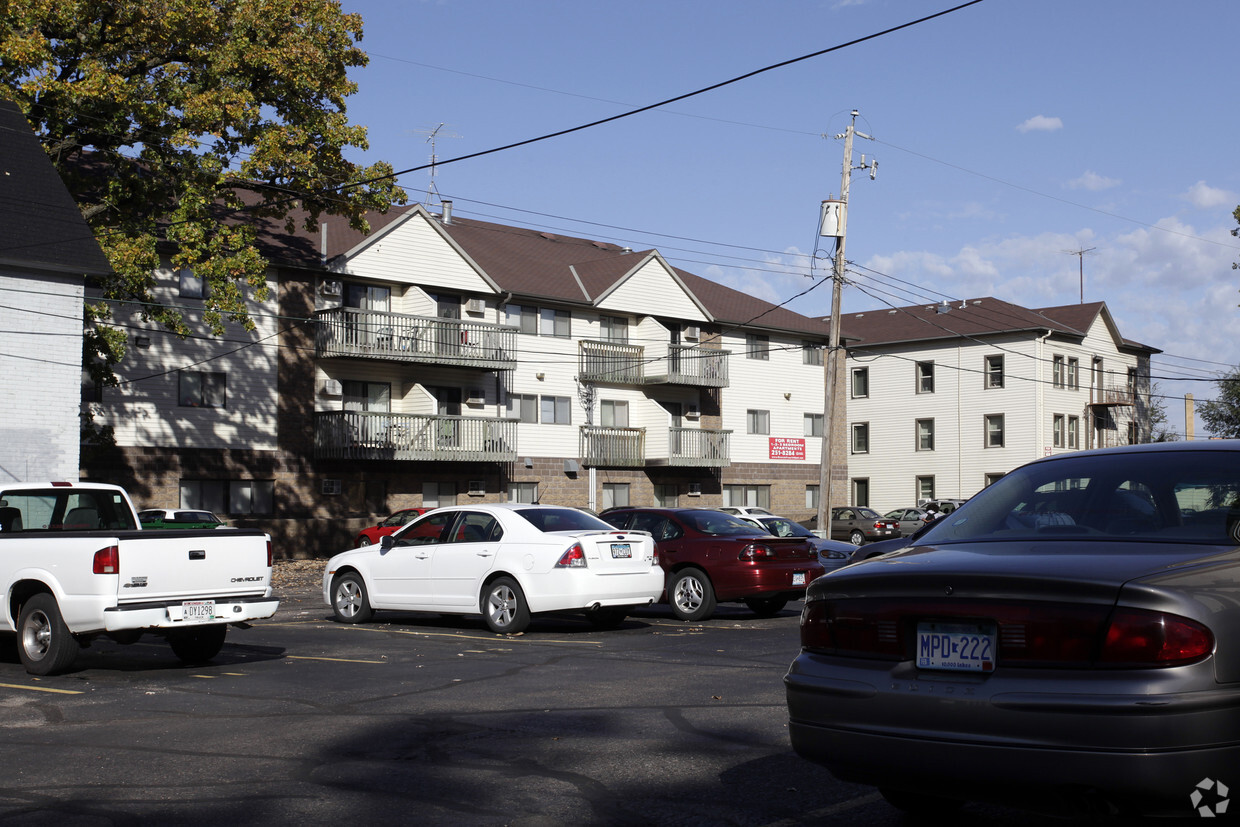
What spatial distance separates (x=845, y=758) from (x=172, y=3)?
86.1ft

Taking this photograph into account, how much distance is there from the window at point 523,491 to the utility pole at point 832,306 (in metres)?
12.3

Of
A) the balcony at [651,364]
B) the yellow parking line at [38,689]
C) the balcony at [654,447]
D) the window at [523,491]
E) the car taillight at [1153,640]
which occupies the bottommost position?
the yellow parking line at [38,689]

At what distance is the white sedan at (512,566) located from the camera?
14.4 m

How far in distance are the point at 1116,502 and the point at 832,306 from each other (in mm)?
26694

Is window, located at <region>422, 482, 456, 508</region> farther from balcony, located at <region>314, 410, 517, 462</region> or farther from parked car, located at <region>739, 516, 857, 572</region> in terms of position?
parked car, located at <region>739, 516, 857, 572</region>

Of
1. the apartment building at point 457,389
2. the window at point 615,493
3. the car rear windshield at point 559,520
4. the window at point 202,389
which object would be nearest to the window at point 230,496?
the apartment building at point 457,389

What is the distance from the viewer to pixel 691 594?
16672mm

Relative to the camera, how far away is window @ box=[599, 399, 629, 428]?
4447 centimetres

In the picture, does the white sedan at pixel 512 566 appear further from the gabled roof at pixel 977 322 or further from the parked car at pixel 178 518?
the gabled roof at pixel 977 322

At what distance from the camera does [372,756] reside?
7.26 metres

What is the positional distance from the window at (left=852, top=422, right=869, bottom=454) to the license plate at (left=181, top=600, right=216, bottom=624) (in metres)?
51.7

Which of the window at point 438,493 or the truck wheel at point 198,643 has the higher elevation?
the window at point 438,493

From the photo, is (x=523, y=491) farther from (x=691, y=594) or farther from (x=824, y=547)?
(x=691, y=594)

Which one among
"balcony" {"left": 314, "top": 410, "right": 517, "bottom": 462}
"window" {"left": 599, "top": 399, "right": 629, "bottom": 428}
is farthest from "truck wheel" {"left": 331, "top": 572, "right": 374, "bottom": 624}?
"window" {"left": 599, "top": 399, "right": 629, "bottom": 428}
